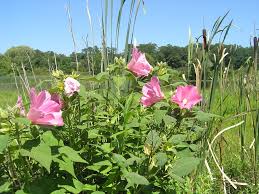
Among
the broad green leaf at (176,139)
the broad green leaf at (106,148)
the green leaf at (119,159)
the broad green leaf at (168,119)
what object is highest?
the broad green leaf at (168,119)

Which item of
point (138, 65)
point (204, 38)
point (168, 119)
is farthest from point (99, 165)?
point (204, 38)

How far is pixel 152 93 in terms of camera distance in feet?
4.42

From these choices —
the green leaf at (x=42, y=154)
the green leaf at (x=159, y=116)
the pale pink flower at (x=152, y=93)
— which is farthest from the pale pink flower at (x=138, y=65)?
the green leaf at (x=42, y=154)

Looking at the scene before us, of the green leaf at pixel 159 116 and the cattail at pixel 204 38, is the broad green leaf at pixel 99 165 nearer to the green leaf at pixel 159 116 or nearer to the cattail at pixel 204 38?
the green leaf at pixel 159 116

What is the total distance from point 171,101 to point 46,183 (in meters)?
0.44

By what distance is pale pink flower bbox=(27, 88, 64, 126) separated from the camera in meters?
1.14

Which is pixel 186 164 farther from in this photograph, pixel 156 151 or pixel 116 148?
pixel 116 148

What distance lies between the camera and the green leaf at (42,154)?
3.41 ft

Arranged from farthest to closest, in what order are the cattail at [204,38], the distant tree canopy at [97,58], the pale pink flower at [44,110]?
the distant tree canopy at [97,58], the cattail at [204,38], the pale pink flower at [44,110]

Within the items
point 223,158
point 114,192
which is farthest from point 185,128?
point 223,158

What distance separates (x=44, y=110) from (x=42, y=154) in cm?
14

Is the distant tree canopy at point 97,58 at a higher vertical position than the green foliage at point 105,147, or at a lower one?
higher

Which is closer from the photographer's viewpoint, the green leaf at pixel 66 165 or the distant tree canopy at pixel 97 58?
the green leaf at pixel 66 165

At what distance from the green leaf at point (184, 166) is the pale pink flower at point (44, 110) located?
37cm
